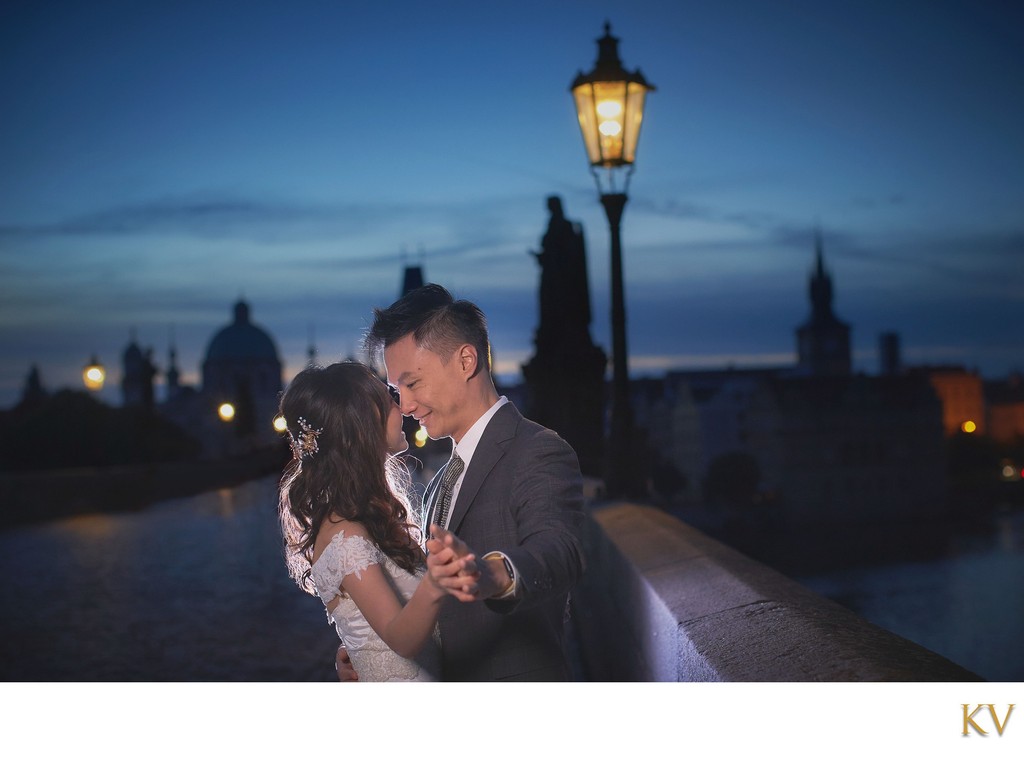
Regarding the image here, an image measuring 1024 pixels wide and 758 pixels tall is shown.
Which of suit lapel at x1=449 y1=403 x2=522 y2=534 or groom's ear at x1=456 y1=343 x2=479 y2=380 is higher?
groom's ear at x1=456 y1=343 x2=479 y2=380

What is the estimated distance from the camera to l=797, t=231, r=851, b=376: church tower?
358 ft

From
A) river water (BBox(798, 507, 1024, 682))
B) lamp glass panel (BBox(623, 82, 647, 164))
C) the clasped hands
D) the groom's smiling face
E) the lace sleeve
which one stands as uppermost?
lamp glass panel (BBox(623, 82, 647, 164))

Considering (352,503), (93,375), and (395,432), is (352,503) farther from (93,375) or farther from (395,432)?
(93,375)

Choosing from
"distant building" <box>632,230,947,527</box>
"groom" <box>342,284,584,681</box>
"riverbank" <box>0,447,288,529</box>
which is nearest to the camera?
"groom" <box>342,284,584,681</box>

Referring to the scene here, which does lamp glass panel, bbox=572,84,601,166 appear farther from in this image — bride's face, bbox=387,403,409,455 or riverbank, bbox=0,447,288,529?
riverbank, bbox=0,447,288,529

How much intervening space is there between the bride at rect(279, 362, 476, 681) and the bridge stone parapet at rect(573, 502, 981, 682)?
33.0 inches

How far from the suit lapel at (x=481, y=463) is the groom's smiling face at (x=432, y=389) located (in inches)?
5.6

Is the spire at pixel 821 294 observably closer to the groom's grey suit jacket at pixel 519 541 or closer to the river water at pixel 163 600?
the river water at pixel 163 600

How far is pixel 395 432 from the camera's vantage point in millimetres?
3012

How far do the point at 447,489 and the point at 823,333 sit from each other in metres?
113

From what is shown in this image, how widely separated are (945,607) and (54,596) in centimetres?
4274

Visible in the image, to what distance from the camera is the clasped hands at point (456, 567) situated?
210cm

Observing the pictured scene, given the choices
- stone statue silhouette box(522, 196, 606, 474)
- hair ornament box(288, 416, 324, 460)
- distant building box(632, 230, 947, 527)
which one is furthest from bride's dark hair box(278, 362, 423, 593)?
distant building box(632, 230, 947, 527)
